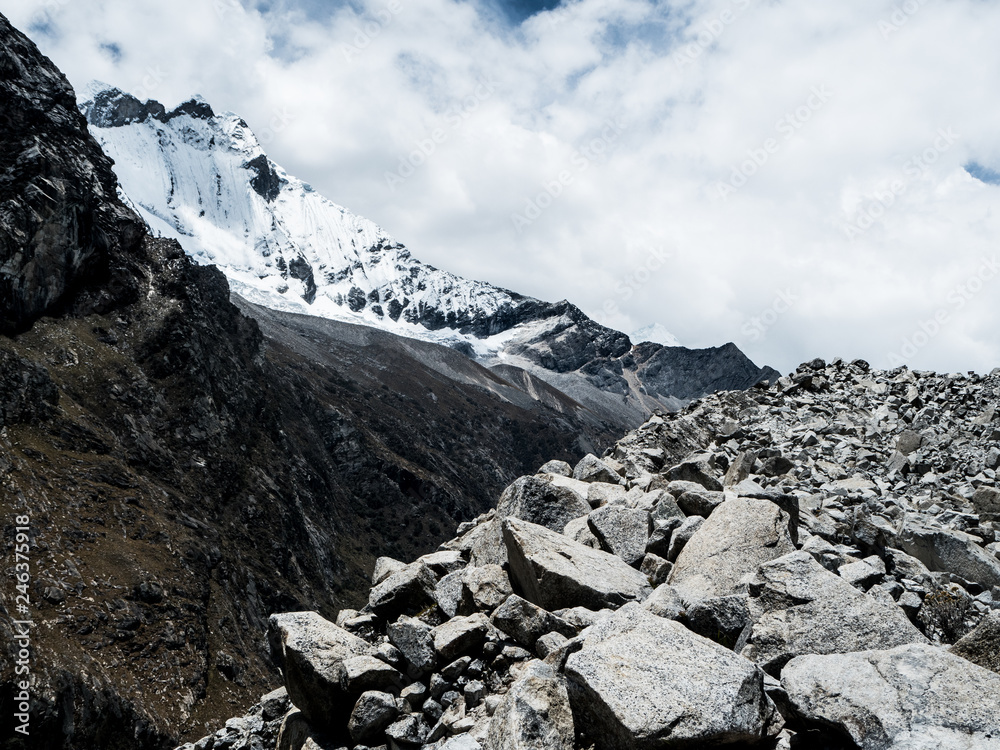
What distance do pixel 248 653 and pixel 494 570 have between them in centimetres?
8919

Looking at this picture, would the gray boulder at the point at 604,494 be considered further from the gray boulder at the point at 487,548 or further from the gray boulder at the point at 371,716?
the gray boulder at the point at 371,716

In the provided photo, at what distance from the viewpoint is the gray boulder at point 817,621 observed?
7.66 m

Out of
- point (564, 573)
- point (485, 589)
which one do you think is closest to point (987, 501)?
point (564, 573)

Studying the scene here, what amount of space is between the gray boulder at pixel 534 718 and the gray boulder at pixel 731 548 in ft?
9.82

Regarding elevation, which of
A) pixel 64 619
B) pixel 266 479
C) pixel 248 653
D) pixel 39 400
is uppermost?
pixel 39 400

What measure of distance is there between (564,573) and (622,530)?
2.53 metres

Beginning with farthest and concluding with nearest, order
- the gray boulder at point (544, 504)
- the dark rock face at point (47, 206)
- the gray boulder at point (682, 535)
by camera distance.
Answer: the dark rock face at point (47, 206), the gray boulder at point (544, 504), the gray boulder at point (682, 535)

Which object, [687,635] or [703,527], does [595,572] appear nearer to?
[703,527]

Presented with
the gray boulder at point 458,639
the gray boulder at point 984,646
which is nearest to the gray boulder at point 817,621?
the gray boulder at point 984,646

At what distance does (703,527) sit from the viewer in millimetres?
11008

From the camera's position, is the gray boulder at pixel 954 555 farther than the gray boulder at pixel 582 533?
No

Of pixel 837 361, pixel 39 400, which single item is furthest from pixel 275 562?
pixel 837 361

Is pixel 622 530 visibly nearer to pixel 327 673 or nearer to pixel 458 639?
pixel 458 639

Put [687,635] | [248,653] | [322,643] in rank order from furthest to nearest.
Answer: [248,653], [322,643], [687,635]
